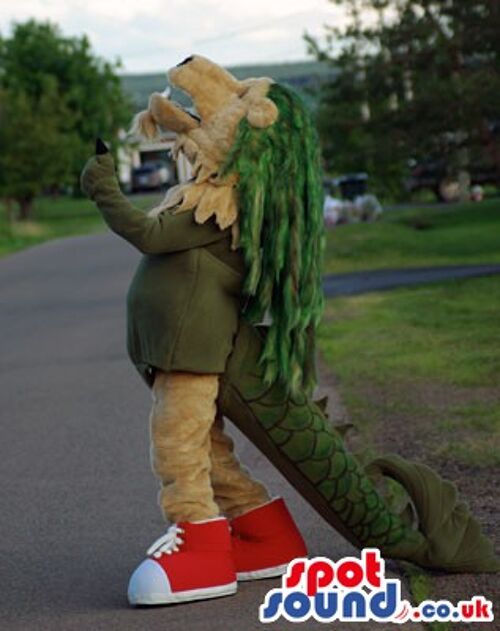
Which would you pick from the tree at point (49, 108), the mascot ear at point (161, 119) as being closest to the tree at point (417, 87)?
the mascot ear at point (161, 119)

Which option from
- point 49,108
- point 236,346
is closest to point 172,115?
point 236,346

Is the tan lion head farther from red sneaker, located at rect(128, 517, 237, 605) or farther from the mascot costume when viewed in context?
red sneaker, located at rect(128, 517, 237, 605)

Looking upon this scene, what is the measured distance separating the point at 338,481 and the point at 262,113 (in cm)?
123

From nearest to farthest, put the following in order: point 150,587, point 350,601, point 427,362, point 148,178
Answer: point 350,601 → point 150,587 → point 427,362 → point 148,178

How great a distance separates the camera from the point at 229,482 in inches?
246

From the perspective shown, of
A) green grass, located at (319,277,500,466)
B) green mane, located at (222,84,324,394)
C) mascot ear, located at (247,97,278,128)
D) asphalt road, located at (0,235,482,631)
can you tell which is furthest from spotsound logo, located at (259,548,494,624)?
green grass, located at (319,277,500,466)

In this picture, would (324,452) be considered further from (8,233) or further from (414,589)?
(8,233)

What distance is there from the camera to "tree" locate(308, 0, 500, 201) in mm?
23438

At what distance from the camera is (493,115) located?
929 inches

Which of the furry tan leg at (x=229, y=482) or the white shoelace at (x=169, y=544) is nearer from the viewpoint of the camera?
the white shoelace at (x=169, y=544)

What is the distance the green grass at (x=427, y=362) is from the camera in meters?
9.80

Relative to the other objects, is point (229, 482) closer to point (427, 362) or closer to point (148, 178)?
point (427, 362)

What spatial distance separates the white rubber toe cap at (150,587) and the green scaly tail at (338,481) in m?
0.56

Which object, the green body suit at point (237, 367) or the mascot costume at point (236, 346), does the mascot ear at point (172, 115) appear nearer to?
the mascot costume at point (236, 346)
